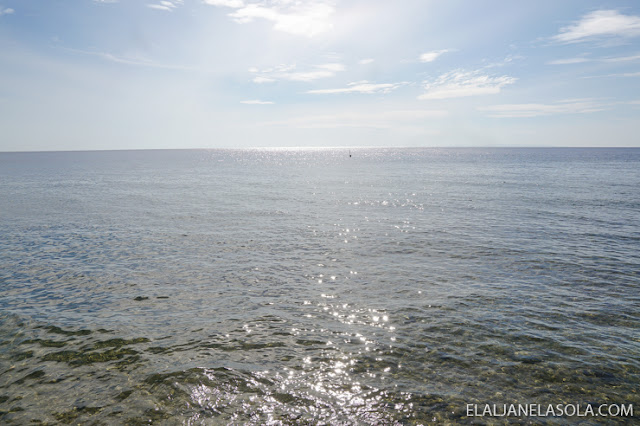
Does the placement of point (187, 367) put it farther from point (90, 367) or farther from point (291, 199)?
point (291, 199)

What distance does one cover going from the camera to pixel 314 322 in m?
17.8

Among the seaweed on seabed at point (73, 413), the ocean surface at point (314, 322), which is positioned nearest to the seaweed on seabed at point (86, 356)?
the ocean surface at point (314, 322)

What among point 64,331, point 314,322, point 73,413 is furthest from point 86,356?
point 314,322

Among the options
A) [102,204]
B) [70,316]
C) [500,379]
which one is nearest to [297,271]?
[70,316]

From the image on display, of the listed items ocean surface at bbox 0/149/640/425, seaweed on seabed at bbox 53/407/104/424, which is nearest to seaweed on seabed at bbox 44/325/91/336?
ocean surface at bbox 0/149/640/425

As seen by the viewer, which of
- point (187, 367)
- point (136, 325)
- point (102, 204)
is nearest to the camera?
point (187, 367)

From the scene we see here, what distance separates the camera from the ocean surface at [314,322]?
12.1 m

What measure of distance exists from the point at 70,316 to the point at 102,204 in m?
42.7

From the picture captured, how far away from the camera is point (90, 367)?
548 inches

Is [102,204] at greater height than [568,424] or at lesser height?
greater

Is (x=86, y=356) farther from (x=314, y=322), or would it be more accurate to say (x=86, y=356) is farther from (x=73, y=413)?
(x=314, y=322)

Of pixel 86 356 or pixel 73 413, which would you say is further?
pixel 86 356

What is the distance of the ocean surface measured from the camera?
12.1 meters

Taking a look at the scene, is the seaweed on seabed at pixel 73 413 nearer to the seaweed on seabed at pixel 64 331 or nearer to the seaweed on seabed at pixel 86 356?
the seaweed on seabed at pixel 86 356
